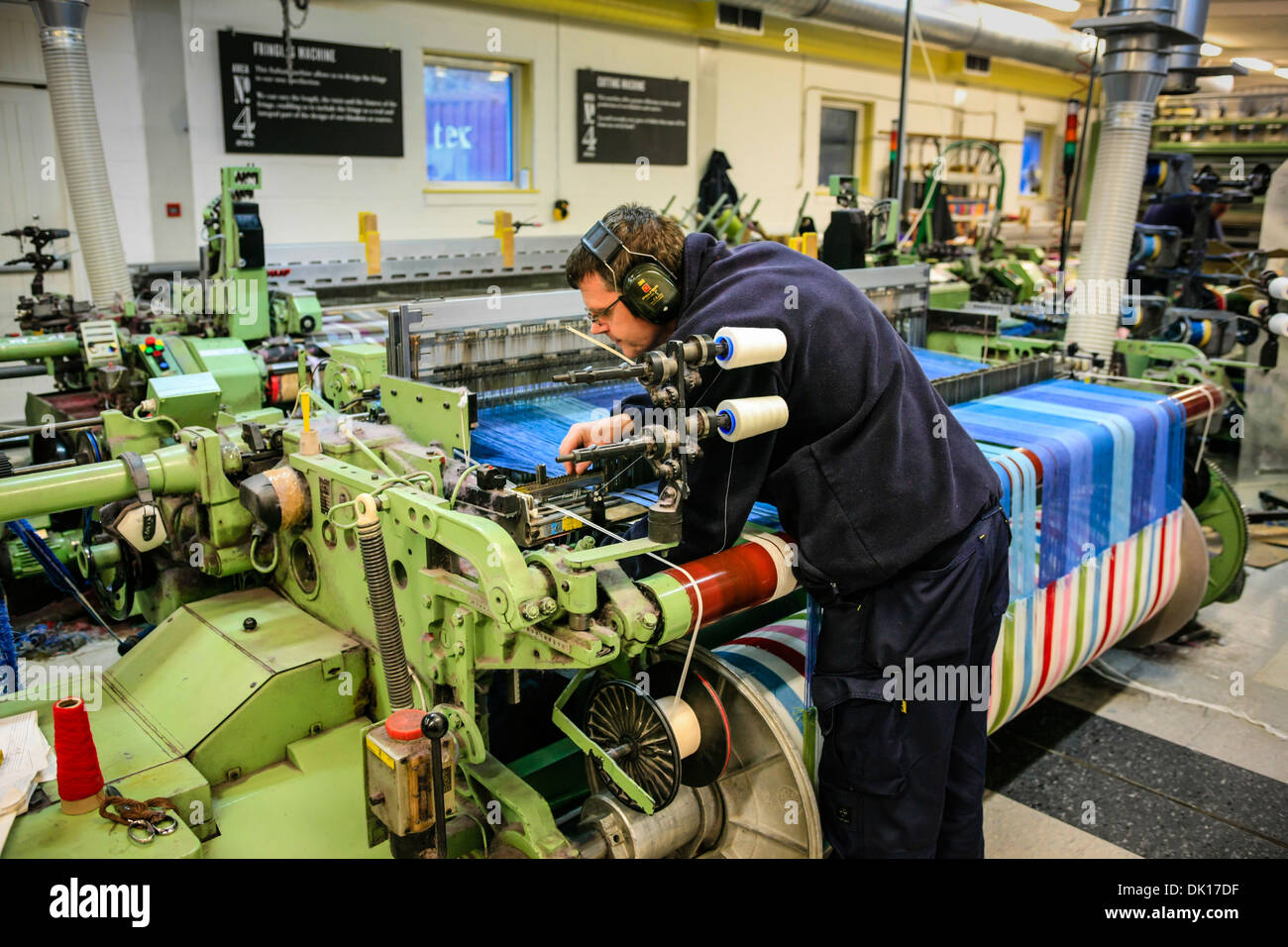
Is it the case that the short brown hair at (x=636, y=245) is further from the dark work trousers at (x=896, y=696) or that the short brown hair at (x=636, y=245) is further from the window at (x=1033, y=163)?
the window at (x=1033, y=163)

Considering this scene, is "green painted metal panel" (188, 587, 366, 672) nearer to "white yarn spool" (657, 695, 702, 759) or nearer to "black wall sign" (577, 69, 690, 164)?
"white yarn spool" (657, 695, 702, 759)

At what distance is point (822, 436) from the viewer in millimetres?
1944

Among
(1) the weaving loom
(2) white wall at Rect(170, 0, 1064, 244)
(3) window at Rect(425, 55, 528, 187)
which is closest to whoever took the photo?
(1) the weaving loom

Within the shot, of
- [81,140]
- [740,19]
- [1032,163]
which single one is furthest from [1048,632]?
[1032,163]

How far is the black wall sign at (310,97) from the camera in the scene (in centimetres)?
690

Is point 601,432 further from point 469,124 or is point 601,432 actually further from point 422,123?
point 469,124

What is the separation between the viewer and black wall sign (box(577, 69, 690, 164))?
29.8ft

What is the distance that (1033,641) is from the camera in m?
2.94

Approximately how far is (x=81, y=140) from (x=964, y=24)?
8750 millimetres

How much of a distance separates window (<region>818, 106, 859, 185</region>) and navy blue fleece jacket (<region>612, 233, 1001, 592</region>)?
1067 centimetres

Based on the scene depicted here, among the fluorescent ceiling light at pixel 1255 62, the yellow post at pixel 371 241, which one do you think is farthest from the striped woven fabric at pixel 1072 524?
the fluorescent ceiling light at pixel 1255 62

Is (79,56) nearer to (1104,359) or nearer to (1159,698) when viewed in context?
(1104,359)
